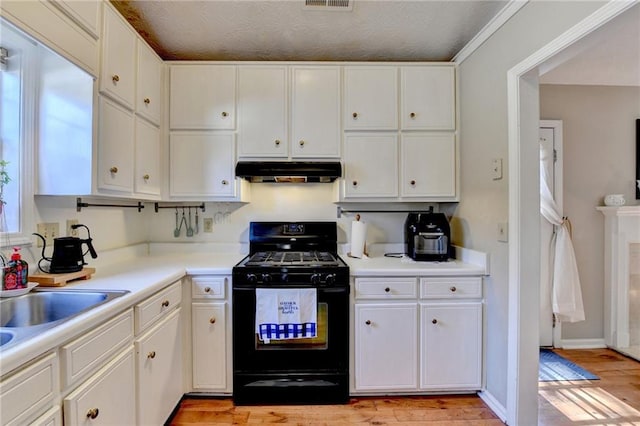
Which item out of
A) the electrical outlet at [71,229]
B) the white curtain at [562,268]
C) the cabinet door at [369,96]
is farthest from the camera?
the white curtain at [562,268]

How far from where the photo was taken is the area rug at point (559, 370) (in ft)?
7.70

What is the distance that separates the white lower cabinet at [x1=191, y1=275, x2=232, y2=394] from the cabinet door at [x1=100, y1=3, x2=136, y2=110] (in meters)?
1.18

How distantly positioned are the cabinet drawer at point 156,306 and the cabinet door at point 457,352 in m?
1.61

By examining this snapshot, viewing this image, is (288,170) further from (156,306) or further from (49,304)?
(49,304)

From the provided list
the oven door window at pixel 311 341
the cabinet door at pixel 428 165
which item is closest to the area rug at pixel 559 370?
the cabinet door at pixel 428 165

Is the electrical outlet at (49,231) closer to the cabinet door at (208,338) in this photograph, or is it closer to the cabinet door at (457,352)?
the cabinet door at (208,338)

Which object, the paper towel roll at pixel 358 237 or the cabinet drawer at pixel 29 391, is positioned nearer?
the cabinet drawer at pixel 29 391

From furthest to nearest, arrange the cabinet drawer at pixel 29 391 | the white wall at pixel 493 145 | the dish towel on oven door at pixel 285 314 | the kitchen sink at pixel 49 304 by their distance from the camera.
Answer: the dish towel on oven door at pixel 285 314 < the white wall at pixel 493 145 < the kitchen sink at pixel 49 304 < the cabinet drawer at pixel 29 391

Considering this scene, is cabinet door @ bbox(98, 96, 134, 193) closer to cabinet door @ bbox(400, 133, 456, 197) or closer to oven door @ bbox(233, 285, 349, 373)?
oven door @ bbox(233, 285, 349, 373)

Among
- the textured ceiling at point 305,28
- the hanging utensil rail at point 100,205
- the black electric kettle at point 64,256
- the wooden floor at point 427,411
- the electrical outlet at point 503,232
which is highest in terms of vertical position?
the textured ceiling at point 305,28

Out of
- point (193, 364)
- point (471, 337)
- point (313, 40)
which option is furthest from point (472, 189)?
point (193, 364)

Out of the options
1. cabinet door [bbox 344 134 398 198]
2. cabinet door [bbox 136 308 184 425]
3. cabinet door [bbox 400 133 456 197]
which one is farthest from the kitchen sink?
cabinet door [bbox 400 133 456 197]

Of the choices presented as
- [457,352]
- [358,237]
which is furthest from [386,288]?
[457,352]

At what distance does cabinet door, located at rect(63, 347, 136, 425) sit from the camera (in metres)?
1.03
